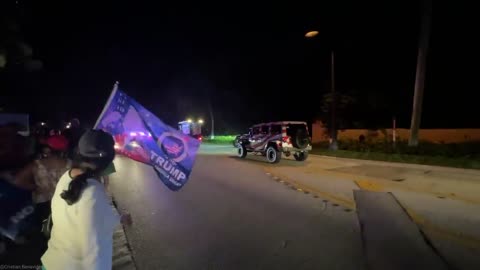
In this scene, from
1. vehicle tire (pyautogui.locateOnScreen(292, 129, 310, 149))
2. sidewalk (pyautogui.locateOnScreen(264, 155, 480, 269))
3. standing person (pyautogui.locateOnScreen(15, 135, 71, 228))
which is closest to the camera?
standing person (pyautogui.locateOnScreen(15, 135, 71, 228))

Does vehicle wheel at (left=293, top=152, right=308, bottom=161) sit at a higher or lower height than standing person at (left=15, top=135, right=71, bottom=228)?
lower

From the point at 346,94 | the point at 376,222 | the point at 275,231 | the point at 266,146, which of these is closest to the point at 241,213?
the point at 275,231

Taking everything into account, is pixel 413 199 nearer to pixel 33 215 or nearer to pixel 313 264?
pixel 313 264

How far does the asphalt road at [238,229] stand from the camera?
5801 mm

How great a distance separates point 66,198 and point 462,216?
8.45m

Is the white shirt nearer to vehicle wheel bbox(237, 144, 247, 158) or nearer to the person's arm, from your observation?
the person's arm

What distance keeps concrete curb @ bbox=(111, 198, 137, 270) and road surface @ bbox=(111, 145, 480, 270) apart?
11cm

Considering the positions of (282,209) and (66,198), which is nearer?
(66,198)

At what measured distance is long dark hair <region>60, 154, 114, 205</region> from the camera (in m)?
2.47

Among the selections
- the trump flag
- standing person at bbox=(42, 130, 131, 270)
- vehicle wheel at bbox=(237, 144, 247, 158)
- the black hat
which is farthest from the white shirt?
vehicle wheel at bbox=(237, 144, 247, 158)

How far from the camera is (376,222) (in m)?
8.03

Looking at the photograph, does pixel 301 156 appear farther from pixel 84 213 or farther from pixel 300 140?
pixel 84 213

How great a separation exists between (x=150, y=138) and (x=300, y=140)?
16.7 metres

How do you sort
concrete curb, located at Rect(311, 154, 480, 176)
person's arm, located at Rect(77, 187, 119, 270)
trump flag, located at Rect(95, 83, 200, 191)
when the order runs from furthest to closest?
concrete curb, located at Rect(311, 154, 480, 176), trump flag, located at Rect(95, 83, 200, 191), person's arm, located at Rect(77, 187, 119, 270)
